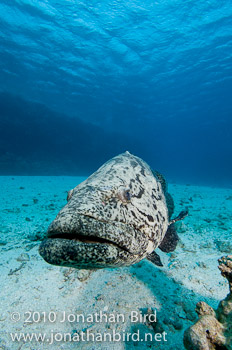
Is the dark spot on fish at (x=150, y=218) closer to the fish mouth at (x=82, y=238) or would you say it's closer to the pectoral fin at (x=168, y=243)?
the fish mouth at (x=82, y=238)

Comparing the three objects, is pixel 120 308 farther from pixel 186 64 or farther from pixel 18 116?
pixel 18 116

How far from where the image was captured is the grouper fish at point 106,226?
175 cm

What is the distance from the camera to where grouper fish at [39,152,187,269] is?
5.73 feet

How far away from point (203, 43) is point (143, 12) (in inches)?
361

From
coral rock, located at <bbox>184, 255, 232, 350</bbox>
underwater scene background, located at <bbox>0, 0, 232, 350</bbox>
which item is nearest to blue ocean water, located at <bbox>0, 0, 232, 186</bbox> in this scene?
underwater scene background, located at <bbox>0, 0, 232, 350</bbox>

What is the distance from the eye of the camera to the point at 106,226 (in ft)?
6.18

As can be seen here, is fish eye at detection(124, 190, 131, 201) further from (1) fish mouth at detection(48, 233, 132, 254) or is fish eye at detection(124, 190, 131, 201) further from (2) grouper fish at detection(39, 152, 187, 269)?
(1) fish mouth at detection(48, 233, 132, 254)

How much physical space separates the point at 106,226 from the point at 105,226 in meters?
0.01

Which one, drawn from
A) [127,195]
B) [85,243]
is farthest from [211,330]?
[127,195]

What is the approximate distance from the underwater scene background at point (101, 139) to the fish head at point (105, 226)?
0.94 meters

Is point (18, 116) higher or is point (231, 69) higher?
point (231, 69)

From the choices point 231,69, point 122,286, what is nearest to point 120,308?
point 122,286

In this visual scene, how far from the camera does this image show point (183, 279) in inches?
136

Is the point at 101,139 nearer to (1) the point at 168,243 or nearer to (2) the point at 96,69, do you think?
(2) the point at 96,69
